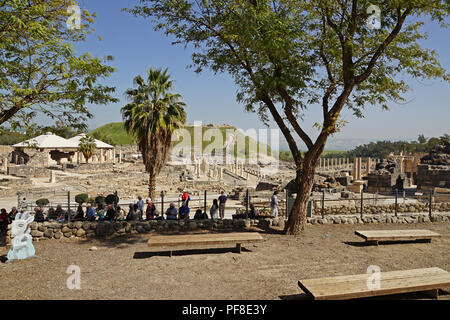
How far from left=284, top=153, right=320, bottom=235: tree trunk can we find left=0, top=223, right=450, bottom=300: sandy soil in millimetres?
388

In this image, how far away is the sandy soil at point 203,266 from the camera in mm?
6430

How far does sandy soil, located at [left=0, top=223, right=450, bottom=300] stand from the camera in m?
6.43

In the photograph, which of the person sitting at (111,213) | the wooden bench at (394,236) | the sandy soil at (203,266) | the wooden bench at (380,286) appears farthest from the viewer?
the person sitting at (111,213)

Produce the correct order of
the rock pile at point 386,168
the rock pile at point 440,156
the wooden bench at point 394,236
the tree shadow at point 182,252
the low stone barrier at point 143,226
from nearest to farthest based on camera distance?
the tree shadow at point 182,252
the wooden bench at point 394,236
the low stone barrier at point 143,226
the rock pile at point 386,168
the rock pile at point 440,156

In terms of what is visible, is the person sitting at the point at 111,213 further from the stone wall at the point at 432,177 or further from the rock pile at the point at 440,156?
the rock pile at the point at 440,156

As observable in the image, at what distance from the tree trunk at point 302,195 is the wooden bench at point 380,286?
4.86 meters

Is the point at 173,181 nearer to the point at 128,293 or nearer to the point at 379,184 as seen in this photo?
the point at 379,184

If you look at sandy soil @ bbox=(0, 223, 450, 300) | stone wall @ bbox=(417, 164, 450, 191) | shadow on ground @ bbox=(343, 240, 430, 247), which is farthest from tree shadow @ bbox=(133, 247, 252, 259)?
stone wall @ bbox=(417, 164, 450, 191)

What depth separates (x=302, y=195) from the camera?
36.0ft

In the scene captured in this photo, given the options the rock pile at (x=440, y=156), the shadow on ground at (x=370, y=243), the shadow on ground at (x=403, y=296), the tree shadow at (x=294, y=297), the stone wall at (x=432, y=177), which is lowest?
the tree shadow at (x=294, y=297)

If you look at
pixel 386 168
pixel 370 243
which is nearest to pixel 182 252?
pixel 370 243

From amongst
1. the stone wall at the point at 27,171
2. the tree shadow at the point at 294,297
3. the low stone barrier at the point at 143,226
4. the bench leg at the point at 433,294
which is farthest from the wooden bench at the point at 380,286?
the stone wall at the point at 27,171
